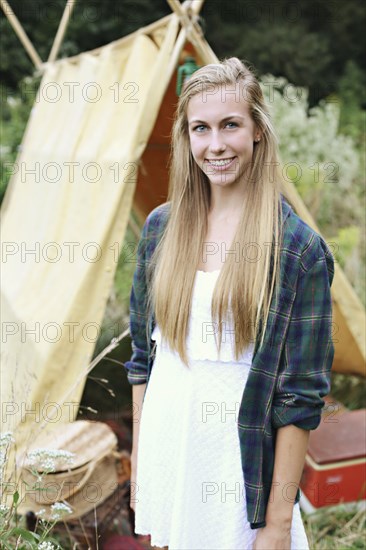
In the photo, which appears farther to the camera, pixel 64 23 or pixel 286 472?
pixel 64 23

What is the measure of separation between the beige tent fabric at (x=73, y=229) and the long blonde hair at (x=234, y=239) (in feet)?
2.18

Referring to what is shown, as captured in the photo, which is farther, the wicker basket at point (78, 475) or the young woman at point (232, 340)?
the wicker basket at point (78, 475)

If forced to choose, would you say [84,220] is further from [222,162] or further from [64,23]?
[64,23]

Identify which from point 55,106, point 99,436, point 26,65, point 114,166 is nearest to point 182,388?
point 99,436

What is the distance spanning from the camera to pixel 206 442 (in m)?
1.54

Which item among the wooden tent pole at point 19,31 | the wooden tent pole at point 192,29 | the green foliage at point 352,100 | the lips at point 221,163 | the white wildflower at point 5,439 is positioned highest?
the green foliage at point 352,100

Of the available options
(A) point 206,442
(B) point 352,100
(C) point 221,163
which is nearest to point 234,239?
(C) point 221,163

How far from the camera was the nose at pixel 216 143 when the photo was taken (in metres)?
1.48

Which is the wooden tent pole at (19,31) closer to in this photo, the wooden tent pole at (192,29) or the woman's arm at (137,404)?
the wooden tent pole at (192,29)

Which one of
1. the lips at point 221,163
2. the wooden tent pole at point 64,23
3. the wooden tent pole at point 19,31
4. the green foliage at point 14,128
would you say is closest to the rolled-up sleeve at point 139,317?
the lips at point 221,163

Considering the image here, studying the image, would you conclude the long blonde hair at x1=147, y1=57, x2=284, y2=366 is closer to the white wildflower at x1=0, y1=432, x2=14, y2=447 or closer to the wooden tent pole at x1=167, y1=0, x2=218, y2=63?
the white wildflower at x1=0, y1=432, x2=14, y2=447

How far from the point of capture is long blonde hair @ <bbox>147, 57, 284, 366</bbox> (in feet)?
4.84

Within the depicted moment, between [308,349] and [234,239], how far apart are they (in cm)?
33

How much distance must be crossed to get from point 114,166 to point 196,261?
4.41 ft
